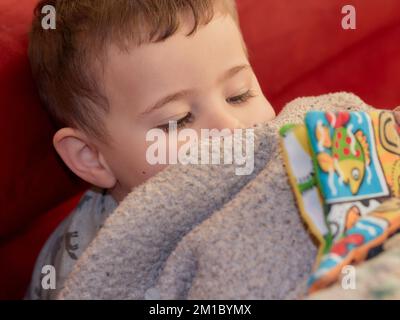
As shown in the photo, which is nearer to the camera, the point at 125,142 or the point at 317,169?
the point at 317,169

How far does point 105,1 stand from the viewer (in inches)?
30.2

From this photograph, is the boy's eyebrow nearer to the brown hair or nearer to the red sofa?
the brown hair

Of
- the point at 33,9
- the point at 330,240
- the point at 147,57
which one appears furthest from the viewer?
the point at 33,9

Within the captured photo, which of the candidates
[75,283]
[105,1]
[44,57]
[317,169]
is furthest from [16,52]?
[317,169]

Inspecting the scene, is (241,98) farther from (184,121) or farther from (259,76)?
(259,76)

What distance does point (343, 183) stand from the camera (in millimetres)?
521

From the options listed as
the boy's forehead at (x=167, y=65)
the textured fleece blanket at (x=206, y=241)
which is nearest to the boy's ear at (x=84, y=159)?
the boy's forehead at (x=167, y=65)

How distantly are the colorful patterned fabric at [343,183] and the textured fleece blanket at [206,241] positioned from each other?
40mm

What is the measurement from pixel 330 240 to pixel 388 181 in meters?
0.09

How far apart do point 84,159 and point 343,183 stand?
0.45m

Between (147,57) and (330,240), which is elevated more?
(147,57)

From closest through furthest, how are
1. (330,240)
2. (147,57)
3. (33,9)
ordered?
(330,240) → (147,57) → (33,9)
